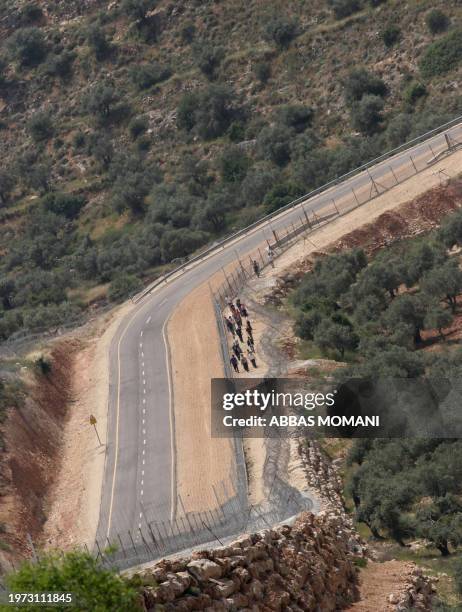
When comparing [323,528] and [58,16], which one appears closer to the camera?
[323,528]

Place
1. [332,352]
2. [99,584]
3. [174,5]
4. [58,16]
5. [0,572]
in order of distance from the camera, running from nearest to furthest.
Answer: [99,584] < [0,572] < [332,352] < [174,5] < [58,16]

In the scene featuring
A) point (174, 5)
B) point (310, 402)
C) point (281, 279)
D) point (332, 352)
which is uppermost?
point (174, 5)

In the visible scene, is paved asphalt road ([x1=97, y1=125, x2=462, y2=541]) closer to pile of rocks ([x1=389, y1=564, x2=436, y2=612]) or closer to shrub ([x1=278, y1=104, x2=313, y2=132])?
pile of rocks ([x1=389, y1=564, x2=436, y2=612])

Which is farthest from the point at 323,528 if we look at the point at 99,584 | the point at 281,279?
the point at 281,279

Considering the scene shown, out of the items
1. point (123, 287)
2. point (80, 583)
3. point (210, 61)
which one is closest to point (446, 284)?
point (123, 287)

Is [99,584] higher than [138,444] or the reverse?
the reverse

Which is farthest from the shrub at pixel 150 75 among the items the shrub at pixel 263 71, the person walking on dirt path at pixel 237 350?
the person walking on dirt path at pixel 237 350

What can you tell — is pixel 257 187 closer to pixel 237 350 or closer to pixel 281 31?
pixel 281 31

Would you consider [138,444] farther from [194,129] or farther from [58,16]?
[58,16]

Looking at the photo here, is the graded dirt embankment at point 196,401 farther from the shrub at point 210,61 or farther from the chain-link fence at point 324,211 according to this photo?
the shrub at point 210,61
